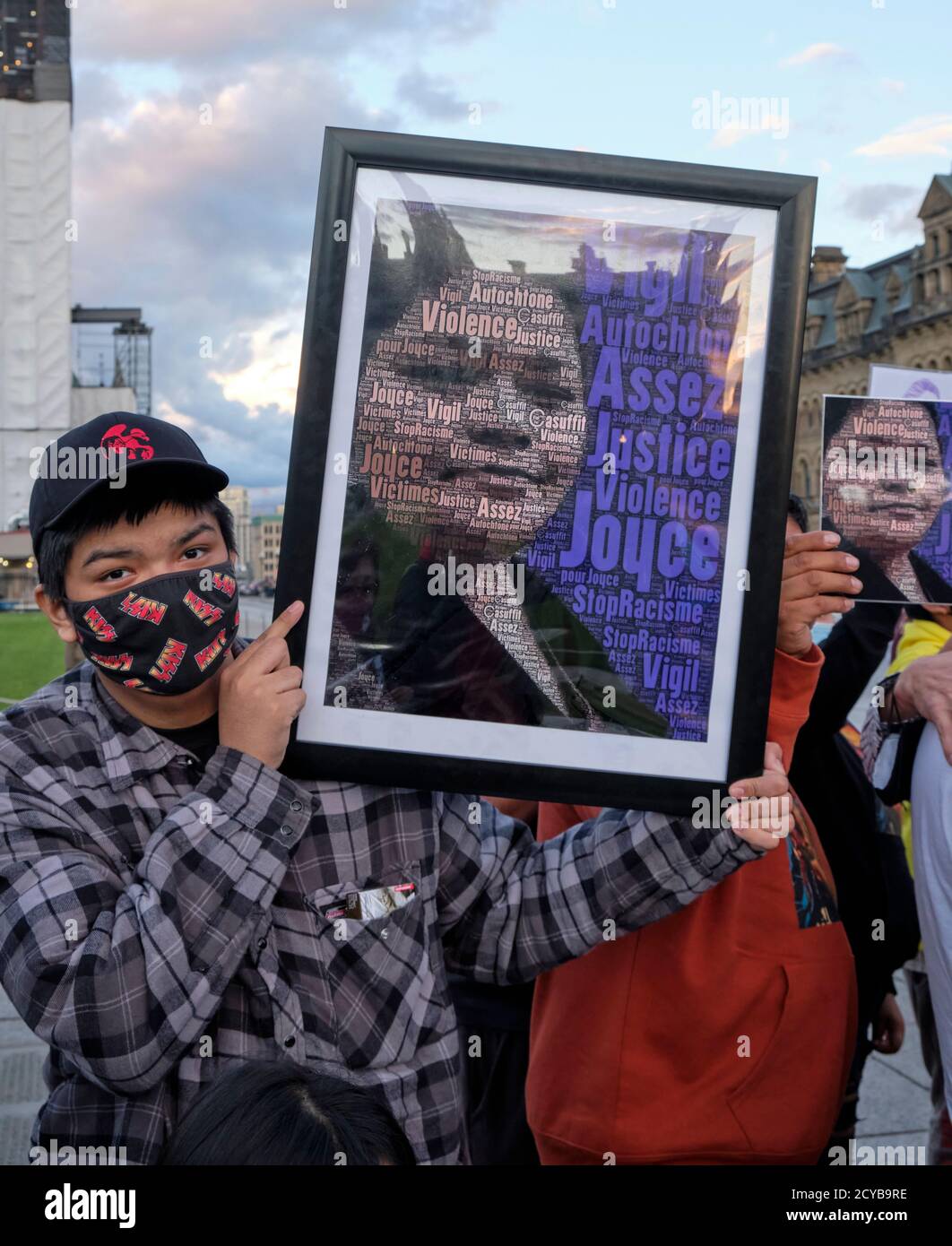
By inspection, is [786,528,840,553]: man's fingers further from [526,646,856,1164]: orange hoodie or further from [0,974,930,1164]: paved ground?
[0,974,930,1164]: paved ground

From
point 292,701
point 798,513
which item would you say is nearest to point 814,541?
point 798,513

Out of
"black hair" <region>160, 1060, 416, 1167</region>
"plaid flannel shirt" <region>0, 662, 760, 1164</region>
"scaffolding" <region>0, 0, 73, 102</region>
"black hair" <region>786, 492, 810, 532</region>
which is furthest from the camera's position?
"scaffolding" <region>0, 0, 73, 102</region>

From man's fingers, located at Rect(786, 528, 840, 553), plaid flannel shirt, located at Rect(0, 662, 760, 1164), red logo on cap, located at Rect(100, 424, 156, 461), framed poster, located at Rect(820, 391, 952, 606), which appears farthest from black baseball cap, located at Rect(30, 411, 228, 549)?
framed poster, located at Rect(820, 391, 952, 606)

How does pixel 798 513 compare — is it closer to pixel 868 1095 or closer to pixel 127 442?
pixel 127 442

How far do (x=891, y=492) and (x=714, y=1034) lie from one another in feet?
3.57

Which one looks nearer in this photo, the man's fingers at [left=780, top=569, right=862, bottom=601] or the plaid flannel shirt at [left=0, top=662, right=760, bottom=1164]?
the plaid flannel shirt at [left=0, top=662, right=760, bottom=1164]

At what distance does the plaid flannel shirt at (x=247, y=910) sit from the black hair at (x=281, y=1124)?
0.32m

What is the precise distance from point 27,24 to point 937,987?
51.3 meters

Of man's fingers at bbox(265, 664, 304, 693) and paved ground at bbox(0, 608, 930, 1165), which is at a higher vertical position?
man's fingers at bbox(265, 664, 304, 693)

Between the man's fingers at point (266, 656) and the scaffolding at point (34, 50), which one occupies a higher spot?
the scaffolding at point (34, 50)

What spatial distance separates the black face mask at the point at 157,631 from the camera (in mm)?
1745

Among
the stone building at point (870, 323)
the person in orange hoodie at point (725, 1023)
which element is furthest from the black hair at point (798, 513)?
the stone building at point (870, 323)

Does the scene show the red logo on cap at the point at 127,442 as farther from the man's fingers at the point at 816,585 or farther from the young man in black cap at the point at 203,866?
the man's fingers at the point at 816,585

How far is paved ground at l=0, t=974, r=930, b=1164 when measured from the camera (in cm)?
432
